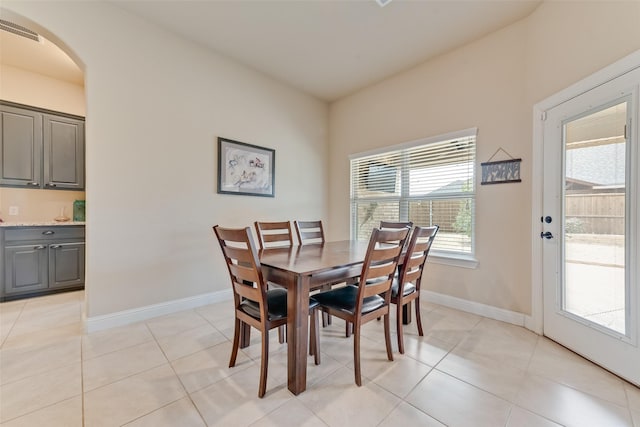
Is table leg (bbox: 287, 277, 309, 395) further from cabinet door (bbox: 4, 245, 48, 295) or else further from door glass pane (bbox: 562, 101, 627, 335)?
cabinet door (bbox: 4, 245, 48, 295)

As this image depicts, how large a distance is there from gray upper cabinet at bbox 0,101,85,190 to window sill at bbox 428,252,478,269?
472 cm

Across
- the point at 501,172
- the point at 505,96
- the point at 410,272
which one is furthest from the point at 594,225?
the point at 505,96

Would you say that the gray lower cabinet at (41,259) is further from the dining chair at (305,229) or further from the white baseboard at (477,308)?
the white baseboard at (477,308)

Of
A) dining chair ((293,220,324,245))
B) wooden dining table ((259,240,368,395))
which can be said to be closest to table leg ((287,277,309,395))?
wooden dining table ((259,240,368,395))

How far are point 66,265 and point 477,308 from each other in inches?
194

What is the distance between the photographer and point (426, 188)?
10.4ft

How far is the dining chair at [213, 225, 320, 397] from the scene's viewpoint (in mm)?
1448

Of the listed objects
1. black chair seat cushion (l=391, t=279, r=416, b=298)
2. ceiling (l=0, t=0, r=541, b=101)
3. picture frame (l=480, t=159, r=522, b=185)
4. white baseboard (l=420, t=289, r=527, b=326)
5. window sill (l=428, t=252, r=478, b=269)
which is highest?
ceiling (l=0, t=0, r=541, b=101)

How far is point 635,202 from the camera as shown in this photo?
1556mm

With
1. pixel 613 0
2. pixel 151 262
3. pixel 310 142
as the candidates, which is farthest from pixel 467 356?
pixel 310 142

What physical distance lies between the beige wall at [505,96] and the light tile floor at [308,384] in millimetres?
579

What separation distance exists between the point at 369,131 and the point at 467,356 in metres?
2.95

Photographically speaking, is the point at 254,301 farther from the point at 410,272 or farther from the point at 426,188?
the point at 426,188

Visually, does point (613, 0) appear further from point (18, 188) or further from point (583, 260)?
point (18, 188)
